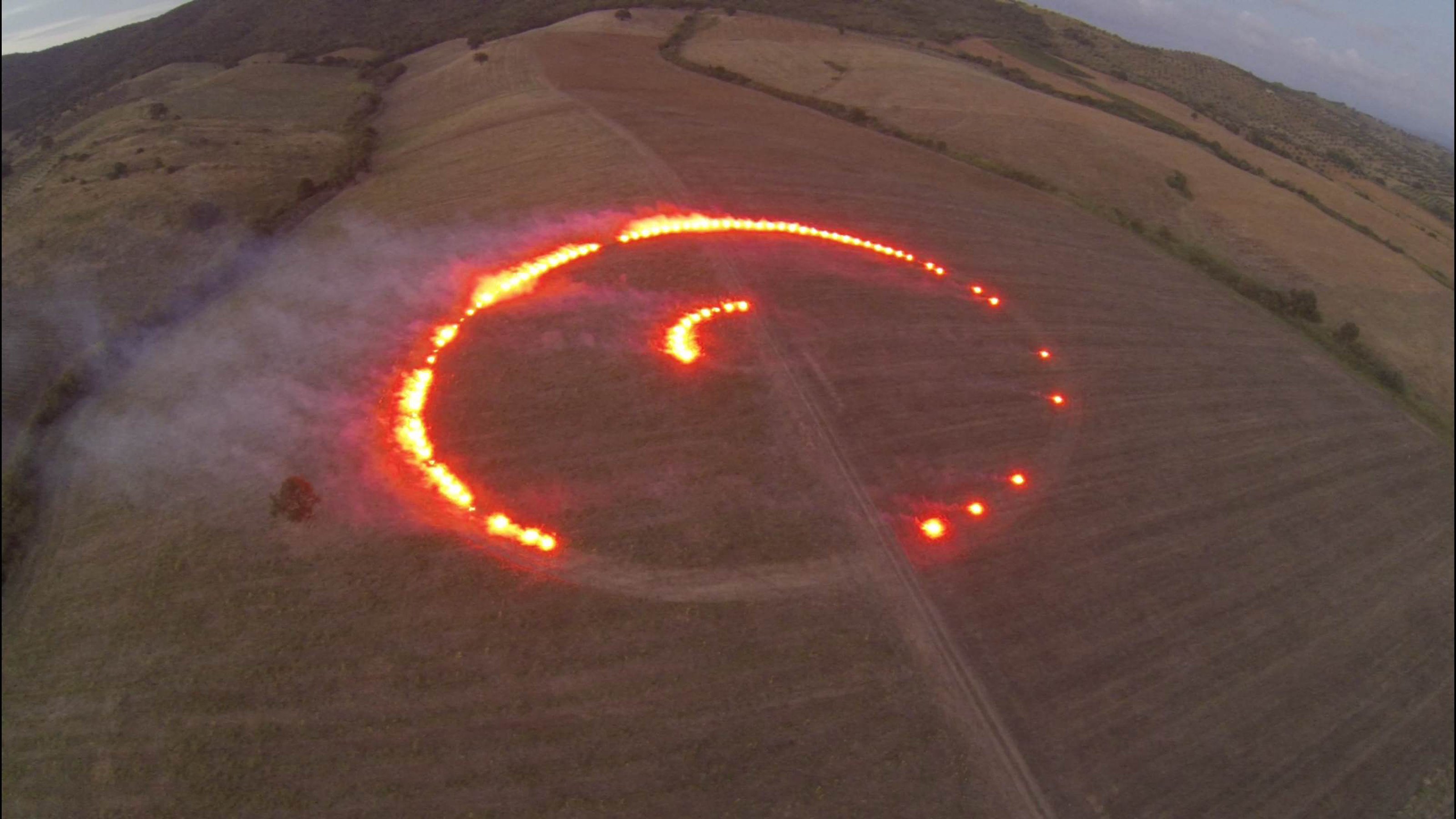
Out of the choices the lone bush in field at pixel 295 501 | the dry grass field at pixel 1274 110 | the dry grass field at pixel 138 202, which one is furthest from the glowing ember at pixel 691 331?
the dry grass field at pixel 1274 110

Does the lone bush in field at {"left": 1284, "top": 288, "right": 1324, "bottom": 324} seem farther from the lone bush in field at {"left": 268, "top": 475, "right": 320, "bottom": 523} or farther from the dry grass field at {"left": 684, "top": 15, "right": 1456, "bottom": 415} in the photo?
the lone bush in field at {"left": 268, "top": 475, "right": 320, "bottom": 523}

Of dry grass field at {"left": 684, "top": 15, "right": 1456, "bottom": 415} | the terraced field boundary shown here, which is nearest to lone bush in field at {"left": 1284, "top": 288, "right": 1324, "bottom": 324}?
the terraced field boundary

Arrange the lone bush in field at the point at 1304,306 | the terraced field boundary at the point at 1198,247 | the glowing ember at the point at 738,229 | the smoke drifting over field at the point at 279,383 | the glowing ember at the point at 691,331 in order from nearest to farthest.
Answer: the smoke drifting over field at the point at 279,383 → the glowing ember at the point at 691,331 → the terraced field boundary at the point at 1198,247 → the lone bush in field at the point at 1304,306 → the glowing ember at the point at 738,229

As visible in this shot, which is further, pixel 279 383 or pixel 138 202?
pixel 138 202

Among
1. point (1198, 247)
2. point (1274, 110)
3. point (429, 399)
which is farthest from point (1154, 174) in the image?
point (429, 399)

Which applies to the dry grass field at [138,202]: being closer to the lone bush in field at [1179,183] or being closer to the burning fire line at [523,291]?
the burning fire line at [523,291]

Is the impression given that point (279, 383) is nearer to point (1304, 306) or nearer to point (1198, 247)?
point (1304, 306)
